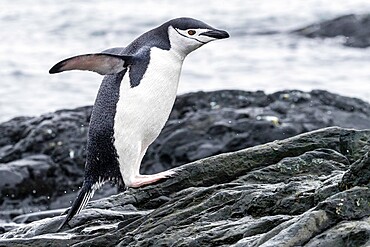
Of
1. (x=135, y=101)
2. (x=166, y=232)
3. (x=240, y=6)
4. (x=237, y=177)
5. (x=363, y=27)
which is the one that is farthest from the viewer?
(x=240, y=6)

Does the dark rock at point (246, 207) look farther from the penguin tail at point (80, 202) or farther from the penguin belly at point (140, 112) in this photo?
the penguin belly at point (140, 112)

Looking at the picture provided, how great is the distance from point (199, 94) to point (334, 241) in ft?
21.7

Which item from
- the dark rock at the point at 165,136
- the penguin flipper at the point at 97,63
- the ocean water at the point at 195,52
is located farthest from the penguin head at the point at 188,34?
the ocean water at the point at 195,52

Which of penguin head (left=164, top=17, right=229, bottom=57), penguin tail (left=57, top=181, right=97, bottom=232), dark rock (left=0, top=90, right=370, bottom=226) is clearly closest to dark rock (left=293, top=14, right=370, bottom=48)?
dark rock (left=0, top=90, right=370, bottom=226)

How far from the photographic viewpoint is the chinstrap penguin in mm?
5695

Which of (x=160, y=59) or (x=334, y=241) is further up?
(x=160, y=59)

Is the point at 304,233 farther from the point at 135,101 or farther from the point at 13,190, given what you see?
the point at 13,190

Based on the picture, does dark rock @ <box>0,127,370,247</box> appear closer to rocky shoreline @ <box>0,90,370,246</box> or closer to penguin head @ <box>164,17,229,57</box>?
rocky shoreline @ <box>0,90,370,246</box>

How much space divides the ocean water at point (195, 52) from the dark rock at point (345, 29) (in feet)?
1.14

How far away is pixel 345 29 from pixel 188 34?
15554mm

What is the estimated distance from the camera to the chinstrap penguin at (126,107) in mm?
5695

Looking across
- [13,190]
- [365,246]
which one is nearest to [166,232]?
[365,246]

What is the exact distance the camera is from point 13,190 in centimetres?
871

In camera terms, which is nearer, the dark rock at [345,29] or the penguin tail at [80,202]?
the penguin tail at [80,202]
